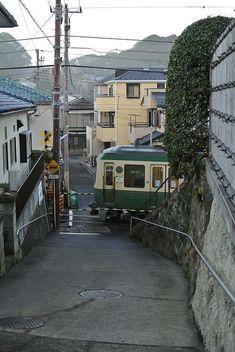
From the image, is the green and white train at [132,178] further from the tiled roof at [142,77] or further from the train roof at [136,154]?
the tiled roof at [142,77]

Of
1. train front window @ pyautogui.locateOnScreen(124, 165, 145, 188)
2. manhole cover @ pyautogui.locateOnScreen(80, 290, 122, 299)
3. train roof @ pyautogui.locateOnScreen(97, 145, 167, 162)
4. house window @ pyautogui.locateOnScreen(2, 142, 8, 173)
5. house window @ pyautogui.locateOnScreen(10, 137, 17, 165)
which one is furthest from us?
train front window @ pyautogui.locateOnScreen(124, 165, 145, 188)

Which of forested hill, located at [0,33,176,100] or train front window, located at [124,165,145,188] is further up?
forested hill, located at [0,33,176,100]

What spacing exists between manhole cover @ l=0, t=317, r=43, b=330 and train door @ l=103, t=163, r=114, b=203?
17.1 m

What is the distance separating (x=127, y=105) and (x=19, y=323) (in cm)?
4035

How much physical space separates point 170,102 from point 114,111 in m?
35.8

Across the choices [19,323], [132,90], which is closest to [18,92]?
[132,90]

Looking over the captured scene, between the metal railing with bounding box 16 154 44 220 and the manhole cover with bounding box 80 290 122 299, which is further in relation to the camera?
the metal railing with bounding box 16 154 44 220

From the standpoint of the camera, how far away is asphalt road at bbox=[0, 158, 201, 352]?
285 inches

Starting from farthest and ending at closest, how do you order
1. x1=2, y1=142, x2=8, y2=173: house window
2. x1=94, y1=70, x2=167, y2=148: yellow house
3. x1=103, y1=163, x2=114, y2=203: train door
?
x1=94, y1=70, x2=167, y2=148: yellow house < x1=103, y1=163, x2=114, y2=203: train door < x1=2, y1=142, x2=8, y2=173: house window

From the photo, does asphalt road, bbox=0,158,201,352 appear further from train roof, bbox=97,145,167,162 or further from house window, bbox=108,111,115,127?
house window, bbox=108,111,115,127

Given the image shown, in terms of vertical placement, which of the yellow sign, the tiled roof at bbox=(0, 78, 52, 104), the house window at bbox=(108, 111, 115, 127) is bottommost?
the yellow sign

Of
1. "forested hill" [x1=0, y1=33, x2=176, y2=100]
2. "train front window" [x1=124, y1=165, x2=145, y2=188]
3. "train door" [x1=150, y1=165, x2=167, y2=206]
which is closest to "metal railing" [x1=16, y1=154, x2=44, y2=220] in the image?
"train front window" [x1=124, y1=165, x2=145, y2=188]

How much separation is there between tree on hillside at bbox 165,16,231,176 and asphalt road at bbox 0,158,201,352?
2.89 metres

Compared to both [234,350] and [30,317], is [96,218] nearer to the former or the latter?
[30,317]
